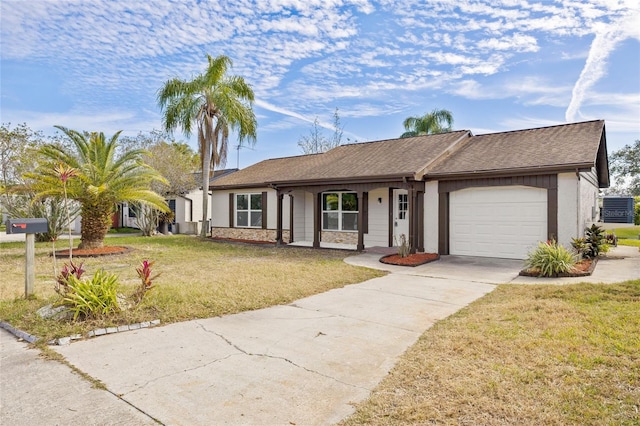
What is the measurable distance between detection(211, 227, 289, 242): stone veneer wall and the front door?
16.5 ft

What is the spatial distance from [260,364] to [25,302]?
4.83m

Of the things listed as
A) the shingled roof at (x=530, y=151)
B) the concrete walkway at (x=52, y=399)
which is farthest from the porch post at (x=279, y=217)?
the concrete walkway at (x=52, y=399)

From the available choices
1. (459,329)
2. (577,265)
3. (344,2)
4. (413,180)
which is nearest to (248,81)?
(344,2)

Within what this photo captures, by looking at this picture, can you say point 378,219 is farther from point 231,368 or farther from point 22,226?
point 231,368

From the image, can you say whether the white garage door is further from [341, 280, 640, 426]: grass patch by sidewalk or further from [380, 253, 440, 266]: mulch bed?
[341, 280, 640, 426]: grass patch by sidewalk

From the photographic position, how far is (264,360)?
13.7 feet

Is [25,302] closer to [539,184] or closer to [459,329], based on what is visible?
[459,329]

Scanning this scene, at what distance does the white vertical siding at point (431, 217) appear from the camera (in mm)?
12812

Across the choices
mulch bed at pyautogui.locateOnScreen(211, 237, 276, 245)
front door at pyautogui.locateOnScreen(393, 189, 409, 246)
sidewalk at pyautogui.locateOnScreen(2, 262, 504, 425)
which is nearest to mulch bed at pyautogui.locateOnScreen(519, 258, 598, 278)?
sidewalk at pyautogui.locateOnScreen(2, 262, 504, 425)

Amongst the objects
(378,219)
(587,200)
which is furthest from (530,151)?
(378,219)

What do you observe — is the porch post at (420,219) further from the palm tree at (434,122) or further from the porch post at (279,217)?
the palm tree at (434,122)

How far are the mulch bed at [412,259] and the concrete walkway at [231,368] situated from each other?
4259 millimetres

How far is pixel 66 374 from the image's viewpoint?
381cm

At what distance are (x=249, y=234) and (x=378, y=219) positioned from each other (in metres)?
6.61
